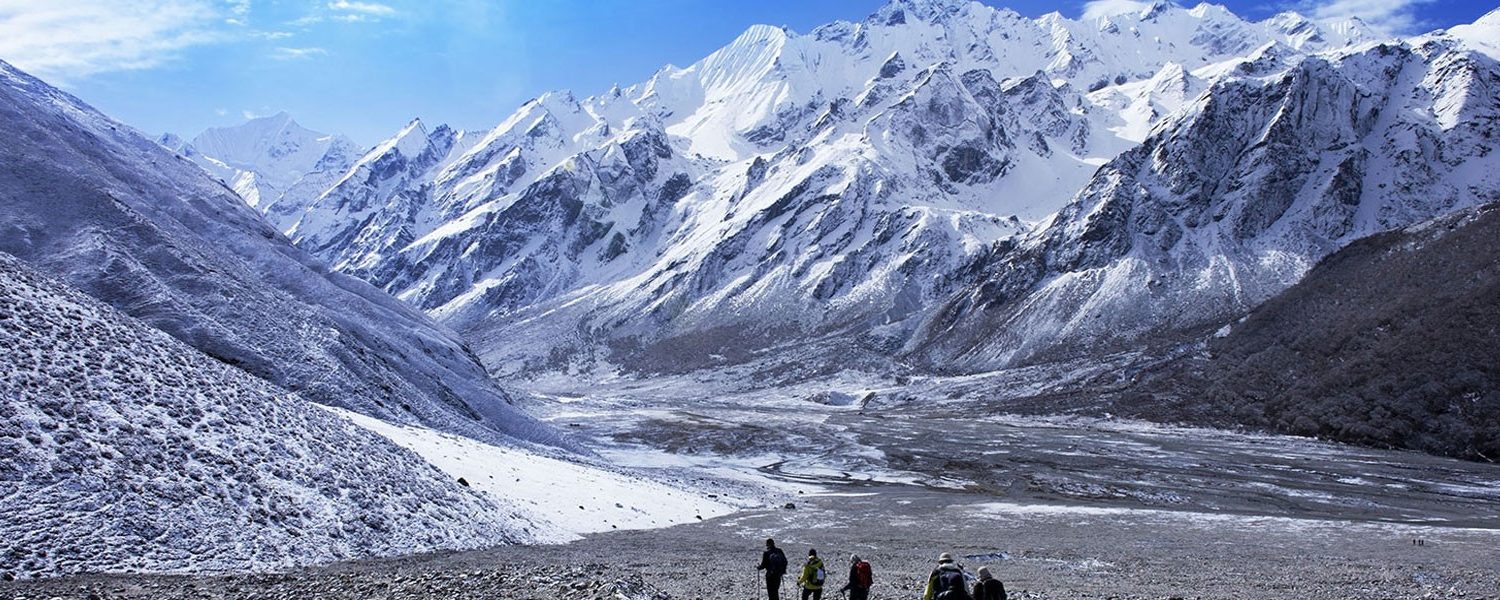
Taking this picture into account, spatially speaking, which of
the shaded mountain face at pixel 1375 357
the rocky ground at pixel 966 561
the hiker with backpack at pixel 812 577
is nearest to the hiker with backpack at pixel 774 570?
the hiker with backpack at pixel 812 577

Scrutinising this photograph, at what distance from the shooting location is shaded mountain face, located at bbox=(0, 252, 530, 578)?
2048 cm

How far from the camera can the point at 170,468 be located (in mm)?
23969

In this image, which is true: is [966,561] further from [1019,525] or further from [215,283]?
[215,283]

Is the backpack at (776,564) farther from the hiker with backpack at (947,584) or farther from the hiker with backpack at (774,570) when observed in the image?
the hiker with backpack at (947,584)

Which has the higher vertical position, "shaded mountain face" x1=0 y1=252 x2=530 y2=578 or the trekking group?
"shaded mountain face" x1=0 y1=252 x2=530 y2=578

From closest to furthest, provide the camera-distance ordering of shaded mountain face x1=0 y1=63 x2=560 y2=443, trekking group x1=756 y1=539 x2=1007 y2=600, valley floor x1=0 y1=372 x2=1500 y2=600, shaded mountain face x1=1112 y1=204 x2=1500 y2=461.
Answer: trekking group x1=756 y1=539 x2=1007 y2=600, valley floor x1=0 y1=372 x2=1500 y2=600, shaded mountain face x1=0 y1=63 x2=560 y2=443, shaded mountain face x1=1112 y1=204 x2=1500 y2=461

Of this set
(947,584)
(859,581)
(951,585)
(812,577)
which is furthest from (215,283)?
(951,585)

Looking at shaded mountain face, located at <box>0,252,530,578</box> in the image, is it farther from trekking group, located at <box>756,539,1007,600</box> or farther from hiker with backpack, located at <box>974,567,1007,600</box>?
hiker with backpack, located at <box>974,567,1007,600</box>

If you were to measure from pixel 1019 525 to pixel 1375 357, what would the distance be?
10040cm

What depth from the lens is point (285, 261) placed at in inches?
3511

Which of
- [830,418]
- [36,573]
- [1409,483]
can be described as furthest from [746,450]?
[36,573]

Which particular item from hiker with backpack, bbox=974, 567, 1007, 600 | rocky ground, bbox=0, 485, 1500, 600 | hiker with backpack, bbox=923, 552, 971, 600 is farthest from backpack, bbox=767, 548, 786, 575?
hiker with backpack, bbox=974, 567, 1007, 600

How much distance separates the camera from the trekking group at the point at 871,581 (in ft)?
47.5

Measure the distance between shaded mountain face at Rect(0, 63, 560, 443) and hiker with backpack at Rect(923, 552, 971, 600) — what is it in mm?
46253
